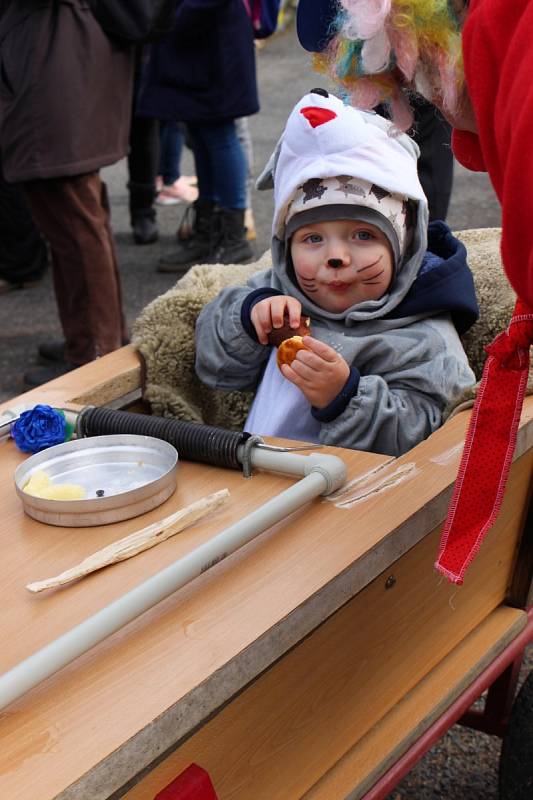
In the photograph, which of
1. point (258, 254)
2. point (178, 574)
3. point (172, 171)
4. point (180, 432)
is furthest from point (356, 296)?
A: point (172, 171)

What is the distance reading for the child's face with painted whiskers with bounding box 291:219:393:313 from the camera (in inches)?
59.2

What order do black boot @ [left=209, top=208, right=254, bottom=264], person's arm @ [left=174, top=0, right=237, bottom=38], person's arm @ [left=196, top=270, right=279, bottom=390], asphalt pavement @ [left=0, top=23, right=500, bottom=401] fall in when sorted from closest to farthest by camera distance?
person's arm @ [left=196, top=270, right=279, bottom=390], person's arm @ [left=174, top=0, right=237, bottom=38], asphalt pavement @ [left=0, top=23, right=500, bottom=401], black boot @ [left=209, top=208, right=254, bottom=264]

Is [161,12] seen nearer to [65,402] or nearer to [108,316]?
[108,316]

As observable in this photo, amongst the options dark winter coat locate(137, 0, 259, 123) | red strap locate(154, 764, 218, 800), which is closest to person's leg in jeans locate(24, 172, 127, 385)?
dark winter coat locate(137, 0, 259, 123)

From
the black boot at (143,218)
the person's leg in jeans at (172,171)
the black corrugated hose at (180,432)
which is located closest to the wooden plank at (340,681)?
the black corrugated hose at (180,432)

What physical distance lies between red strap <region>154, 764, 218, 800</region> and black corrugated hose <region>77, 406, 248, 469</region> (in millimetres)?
408

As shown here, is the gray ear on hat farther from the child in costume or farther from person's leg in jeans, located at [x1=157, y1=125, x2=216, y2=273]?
person's leg in jeans, located at [x1=157, y1=125, x2=216, y2=273]

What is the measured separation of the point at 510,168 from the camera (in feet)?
2.51

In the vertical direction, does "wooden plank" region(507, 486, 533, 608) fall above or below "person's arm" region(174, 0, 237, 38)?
below

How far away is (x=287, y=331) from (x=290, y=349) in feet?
0.36

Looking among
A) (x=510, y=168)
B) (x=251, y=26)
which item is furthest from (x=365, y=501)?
(x=251, y=26)

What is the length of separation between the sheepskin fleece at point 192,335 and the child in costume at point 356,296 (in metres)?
0.08

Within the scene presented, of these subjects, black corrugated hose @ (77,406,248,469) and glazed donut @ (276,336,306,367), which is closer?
black corrugated hose @ (77,406,248,469)

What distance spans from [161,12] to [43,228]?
62 cm
